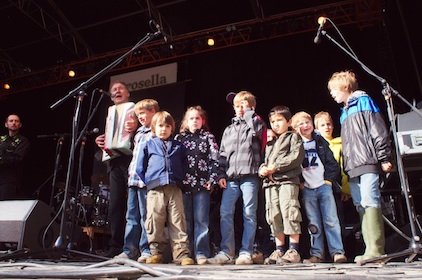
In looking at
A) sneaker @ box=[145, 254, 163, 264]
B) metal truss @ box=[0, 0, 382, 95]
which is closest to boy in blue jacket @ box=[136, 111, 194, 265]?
sneaker @ box=[145, 254, 163, 264]

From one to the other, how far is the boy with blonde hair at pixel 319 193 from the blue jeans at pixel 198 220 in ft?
2.68

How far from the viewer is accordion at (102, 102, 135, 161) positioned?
3701 mm

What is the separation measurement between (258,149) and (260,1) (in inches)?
159

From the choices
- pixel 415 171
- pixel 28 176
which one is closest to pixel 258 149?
pixel 415 171

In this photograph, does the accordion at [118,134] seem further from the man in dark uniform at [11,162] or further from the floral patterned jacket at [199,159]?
the man in dark uniform at [11,162]

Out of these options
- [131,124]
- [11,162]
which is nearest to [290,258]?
[131,124]

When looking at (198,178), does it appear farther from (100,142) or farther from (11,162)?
(11,162)

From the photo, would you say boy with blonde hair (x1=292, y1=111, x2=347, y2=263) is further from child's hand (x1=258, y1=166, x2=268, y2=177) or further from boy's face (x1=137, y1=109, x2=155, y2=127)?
boy's face (x1=137, y1=109, x2=155, y2=127)

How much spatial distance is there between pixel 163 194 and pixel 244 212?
672mm

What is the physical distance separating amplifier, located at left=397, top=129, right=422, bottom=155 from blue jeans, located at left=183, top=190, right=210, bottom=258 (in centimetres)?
157

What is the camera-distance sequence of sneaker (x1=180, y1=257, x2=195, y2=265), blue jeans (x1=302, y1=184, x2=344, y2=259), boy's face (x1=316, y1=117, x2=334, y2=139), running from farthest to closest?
boy's face (x1=316, y1=117, x2=334, y2=139), blue jeans (x1=302, y1=184, x2=344, y2=259), sneaker (x1=180, y1=257, x2=195, y2=265)

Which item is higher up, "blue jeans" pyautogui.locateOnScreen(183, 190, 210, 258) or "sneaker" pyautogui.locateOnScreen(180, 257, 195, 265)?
"blue jeans" pyautogui.locateOnScreen(183, 190, 210, 258)

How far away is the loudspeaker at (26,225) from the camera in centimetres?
342

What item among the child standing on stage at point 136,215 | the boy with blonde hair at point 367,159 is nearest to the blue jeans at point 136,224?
the child standing on stage at point 136,215
